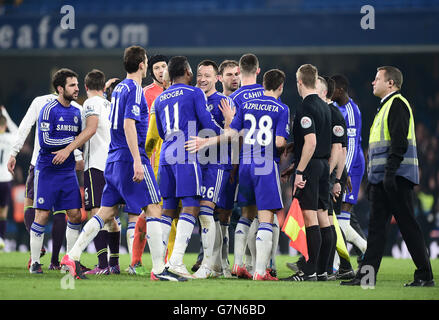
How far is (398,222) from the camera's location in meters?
6.33

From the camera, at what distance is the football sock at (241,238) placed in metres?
7.39

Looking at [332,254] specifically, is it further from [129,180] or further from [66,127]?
[66,127]

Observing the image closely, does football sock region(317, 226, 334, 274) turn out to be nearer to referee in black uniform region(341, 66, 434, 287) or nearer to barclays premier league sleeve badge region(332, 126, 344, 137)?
referee in black uniform region(341, 66, 434, 287)

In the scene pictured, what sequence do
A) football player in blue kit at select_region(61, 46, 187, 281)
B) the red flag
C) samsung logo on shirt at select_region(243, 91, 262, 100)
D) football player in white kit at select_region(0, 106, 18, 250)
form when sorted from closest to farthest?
football player in blue kit at select_region(61, 46, 187, 281) → the red flag → samsung logo on shirt at select_region(243, 91, 262, 100) → football player in white kit at select_region(0, 106, 18, 250)

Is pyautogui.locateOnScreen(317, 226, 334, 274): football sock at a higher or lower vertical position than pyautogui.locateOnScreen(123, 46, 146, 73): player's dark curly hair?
lower

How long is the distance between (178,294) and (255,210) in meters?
2.20

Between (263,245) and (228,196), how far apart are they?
0.79 metres

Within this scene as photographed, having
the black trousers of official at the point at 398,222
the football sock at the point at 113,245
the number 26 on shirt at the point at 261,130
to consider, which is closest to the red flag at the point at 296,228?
the number 26 on shirt at the point at 261,130

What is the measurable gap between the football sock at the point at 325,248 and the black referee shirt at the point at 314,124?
712 mm

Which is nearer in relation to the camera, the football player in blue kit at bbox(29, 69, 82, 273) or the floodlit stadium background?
the football player in blue kit at bbox(29, 69, 82, 273)

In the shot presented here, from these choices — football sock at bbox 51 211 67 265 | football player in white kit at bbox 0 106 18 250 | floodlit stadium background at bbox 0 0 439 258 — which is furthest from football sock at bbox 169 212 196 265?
floodlit stadium background at bbox 0 0 439 258

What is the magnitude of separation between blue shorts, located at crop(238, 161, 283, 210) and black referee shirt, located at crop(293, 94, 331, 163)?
32 centimetres

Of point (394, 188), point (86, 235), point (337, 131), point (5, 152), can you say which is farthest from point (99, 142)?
point (5, 152)

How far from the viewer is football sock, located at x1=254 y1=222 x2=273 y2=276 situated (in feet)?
22.7
